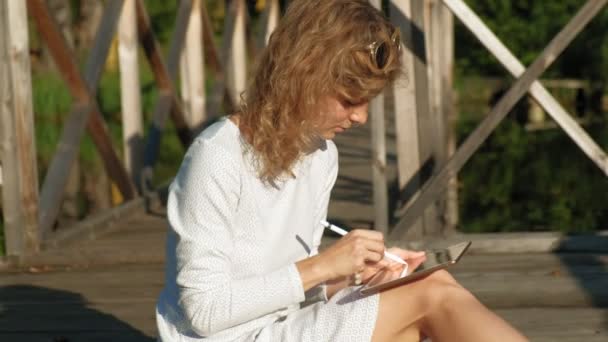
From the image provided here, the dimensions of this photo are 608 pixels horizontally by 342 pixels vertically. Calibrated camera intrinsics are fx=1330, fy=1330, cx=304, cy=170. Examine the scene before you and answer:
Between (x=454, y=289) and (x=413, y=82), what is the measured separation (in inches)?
107

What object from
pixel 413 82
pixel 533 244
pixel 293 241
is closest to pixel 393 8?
pixel 413 82

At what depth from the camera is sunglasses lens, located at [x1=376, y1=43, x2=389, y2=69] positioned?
2.71 m

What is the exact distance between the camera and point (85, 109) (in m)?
6.00

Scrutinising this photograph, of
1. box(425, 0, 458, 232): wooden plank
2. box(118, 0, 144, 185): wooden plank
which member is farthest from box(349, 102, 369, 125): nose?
box(118, 0, 144, 185): wooden plank

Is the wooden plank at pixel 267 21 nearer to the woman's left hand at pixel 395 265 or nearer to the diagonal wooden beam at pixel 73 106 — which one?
the diagonal wooden beam at pixel 73 106

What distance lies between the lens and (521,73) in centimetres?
519

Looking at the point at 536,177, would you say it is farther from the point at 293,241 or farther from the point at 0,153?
the point at 293,241

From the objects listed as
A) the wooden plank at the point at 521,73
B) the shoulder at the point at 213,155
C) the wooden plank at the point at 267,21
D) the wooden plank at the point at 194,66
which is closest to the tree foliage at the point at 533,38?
the wooden plank at the point at 267,21

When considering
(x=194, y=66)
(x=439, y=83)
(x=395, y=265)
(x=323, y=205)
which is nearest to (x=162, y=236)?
(x=439, y=83)

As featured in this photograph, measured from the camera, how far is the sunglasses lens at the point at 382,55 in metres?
2.71

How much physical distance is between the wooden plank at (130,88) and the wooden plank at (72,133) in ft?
1.14

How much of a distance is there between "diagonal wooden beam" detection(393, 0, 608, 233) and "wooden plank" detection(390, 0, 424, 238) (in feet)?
0.53

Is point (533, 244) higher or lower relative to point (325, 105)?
lower

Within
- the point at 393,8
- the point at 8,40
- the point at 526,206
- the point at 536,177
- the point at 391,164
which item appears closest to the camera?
the point at 8,40
